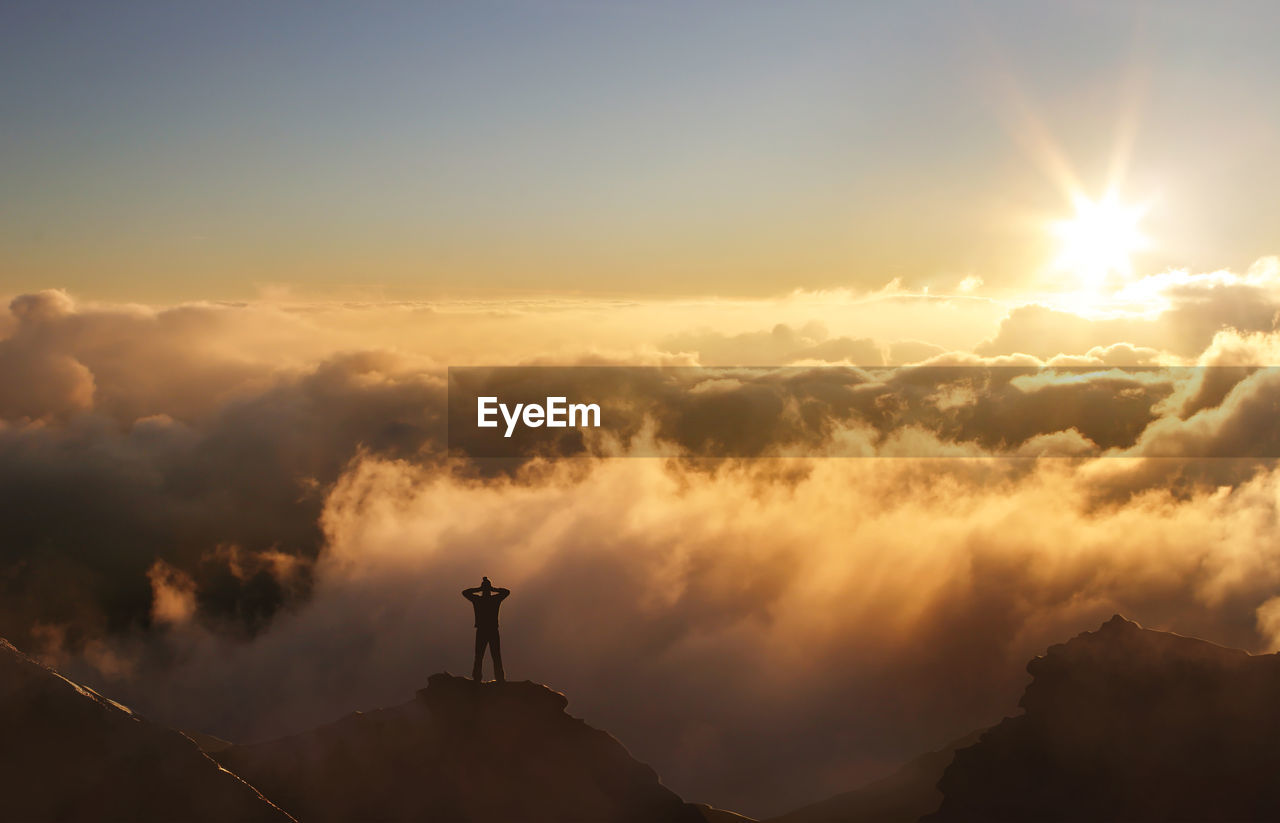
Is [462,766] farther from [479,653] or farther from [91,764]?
[91,764]

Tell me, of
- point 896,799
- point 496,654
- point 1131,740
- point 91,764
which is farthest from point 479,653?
point 896,799

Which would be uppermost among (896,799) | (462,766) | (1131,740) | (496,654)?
(496,654)

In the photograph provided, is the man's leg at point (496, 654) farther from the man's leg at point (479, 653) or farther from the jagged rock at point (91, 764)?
the jagged rock at point (91, 764)

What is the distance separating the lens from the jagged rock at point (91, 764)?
28875mm

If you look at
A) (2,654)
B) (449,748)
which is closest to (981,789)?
(449,748)

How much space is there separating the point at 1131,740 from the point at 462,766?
39.0 meters

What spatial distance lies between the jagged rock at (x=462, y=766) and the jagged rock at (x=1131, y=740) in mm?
23091

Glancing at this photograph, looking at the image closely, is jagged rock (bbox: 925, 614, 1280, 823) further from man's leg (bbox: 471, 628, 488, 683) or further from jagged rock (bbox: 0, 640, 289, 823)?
jagged rock (bbox: 0, 640, 289, 823)

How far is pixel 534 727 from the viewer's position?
4381 centimetres

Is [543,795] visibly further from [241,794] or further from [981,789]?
[981,789]

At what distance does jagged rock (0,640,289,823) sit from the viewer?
28.9m

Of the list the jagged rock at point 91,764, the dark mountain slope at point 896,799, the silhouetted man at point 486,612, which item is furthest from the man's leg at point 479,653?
the dark mountain slope at point 896,799

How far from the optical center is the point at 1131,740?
52.8m

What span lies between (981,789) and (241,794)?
44840 mm
